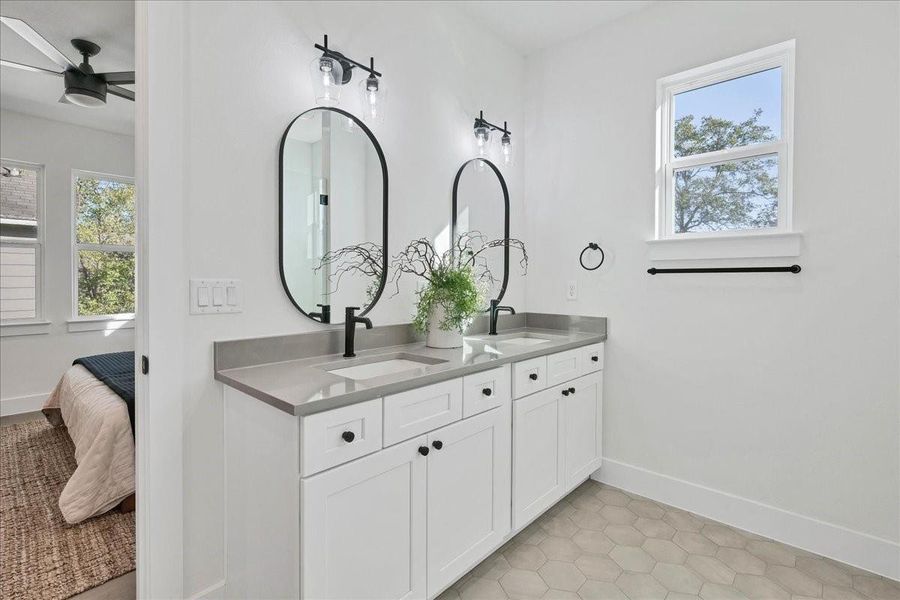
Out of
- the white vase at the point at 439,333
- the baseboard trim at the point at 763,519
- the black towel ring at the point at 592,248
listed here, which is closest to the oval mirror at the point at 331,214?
the white vase at the point at 439,333

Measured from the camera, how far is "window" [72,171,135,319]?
431 centimetres

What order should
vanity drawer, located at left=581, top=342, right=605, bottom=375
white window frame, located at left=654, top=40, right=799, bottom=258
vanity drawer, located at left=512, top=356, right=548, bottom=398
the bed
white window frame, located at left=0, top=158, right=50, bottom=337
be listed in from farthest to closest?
1. white window frame, located at left=0, top=158, right=50, bottom=337
2. vanity drawer, located at left=581, top=342, right=605, bottom=375
3. the bed
4. white window frame, located at left=654, top=40, right=799, bottom=258
5. vanity drawer, located at left=512, top=356, right=548, bottom=398

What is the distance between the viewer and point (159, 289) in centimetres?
146

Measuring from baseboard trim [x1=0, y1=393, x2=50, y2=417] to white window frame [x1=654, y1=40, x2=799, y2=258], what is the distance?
525 centimetres

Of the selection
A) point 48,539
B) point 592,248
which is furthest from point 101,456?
point 592,248

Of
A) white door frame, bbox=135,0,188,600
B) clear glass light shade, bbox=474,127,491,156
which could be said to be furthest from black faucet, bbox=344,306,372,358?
clear glass light shade, bbox=474,127,491,156

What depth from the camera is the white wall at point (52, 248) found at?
3932mm

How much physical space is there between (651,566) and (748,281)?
4.49 feet

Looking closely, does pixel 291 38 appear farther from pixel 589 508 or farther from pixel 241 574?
pixel 589 508

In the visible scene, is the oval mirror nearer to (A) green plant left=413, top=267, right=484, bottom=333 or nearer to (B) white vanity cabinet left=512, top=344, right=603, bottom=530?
(A) green plant left=413, top=267, right=484, bottom=333

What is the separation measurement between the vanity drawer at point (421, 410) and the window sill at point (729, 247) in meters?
1.43

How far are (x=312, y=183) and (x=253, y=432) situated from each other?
3.28 ft

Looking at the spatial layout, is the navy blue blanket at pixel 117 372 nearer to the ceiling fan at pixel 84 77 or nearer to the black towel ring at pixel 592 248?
the ceiling fan at pixel 84 77

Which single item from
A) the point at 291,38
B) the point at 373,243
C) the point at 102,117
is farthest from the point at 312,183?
the point at 102,117
